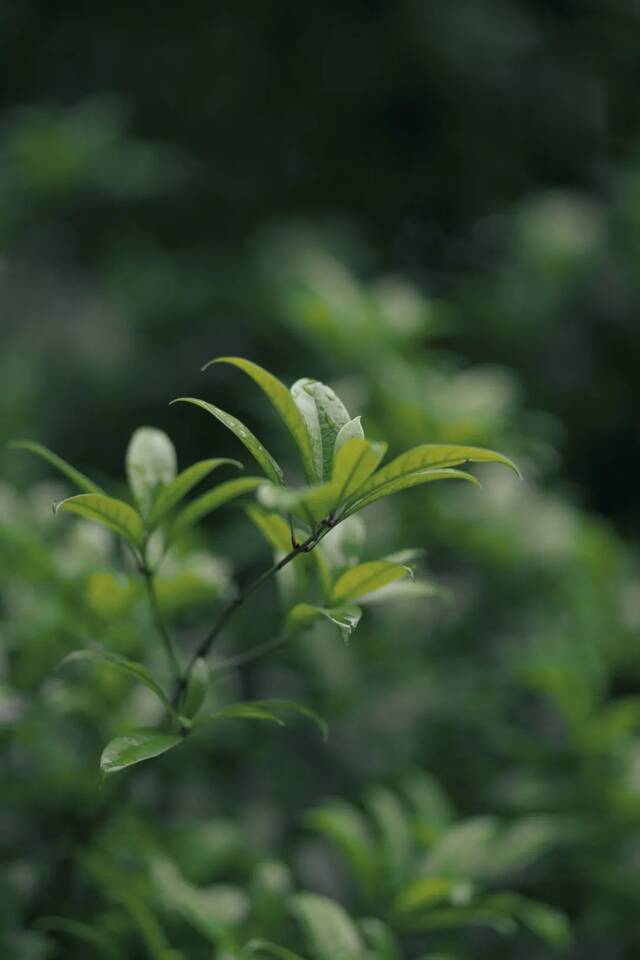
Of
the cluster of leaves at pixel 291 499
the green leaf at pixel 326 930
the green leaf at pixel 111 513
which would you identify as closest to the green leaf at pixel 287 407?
the cluster of leaves at pixel 291 499

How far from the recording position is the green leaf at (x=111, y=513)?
69 centimetres

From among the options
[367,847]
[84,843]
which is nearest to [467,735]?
[367,847]

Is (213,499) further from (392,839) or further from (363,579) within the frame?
(392,839)

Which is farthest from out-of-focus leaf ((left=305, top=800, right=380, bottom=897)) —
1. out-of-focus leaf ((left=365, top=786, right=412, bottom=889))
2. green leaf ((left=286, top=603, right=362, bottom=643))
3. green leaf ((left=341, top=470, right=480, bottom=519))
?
green leaf ((left=341, top=470, right=480, bottom=519))

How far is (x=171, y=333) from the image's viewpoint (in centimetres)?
230

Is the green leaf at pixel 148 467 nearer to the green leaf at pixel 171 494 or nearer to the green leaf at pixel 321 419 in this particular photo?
the green leaf at pixel 171 494

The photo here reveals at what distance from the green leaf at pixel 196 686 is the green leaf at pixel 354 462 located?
19cm

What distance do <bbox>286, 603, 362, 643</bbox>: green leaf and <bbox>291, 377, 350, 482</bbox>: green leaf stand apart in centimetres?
9

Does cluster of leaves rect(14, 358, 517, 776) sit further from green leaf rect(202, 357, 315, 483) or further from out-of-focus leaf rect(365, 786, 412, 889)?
out-of-focus leaf rect(365, 786, 412, 889)

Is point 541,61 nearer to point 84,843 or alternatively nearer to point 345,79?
point 345,79

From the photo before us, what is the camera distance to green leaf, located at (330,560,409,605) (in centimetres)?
74

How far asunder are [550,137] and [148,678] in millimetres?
2220

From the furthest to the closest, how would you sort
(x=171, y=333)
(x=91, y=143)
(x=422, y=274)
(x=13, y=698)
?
(x=422, y=274) → (x=171, y=333) → (x=91, y=143) → (x=13, y=698)

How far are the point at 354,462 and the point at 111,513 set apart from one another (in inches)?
7.5
